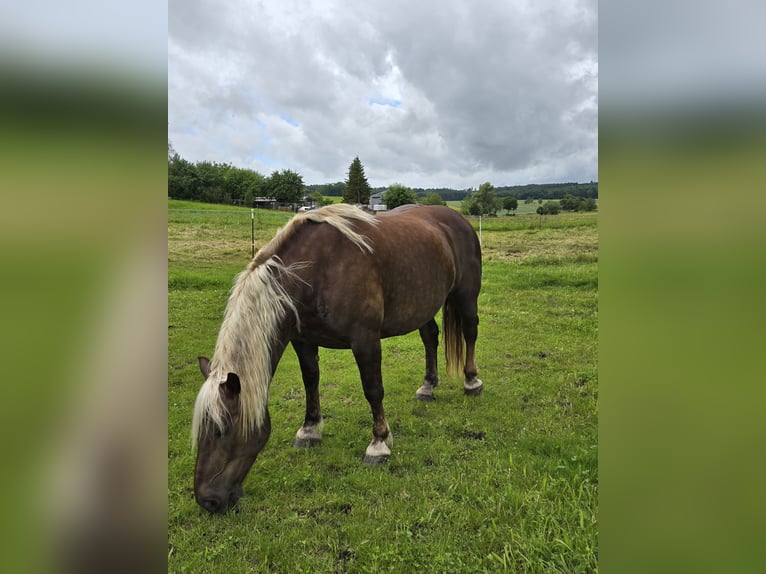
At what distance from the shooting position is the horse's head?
7.73 ft

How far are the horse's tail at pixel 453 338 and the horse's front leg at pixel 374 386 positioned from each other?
163 centimetres

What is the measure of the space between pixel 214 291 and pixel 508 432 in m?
6.69

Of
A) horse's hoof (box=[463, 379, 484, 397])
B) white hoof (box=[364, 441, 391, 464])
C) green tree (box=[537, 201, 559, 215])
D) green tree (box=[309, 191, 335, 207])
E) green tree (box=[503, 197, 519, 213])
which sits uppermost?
green tree (box=[309, 191, 335, 207])

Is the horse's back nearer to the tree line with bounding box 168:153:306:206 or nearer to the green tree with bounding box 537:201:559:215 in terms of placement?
the tree line with bounding box 168:153:306:206

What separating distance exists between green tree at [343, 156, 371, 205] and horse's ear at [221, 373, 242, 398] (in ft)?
69.5

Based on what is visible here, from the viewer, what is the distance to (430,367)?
477 cm

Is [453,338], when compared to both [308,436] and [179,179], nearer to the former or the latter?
[308,436]

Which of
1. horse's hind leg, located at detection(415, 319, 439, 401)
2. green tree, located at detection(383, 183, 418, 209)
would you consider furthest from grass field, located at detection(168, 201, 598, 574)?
green tree, located at detection(383, 183, 418, 209)

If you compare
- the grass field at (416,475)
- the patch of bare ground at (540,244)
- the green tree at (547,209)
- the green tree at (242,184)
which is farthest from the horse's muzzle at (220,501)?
the green tree at (547,209)

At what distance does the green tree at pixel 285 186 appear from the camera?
17578 mm

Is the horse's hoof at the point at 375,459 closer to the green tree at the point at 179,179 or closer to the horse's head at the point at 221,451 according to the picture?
the horse's head at the point at 221,451
